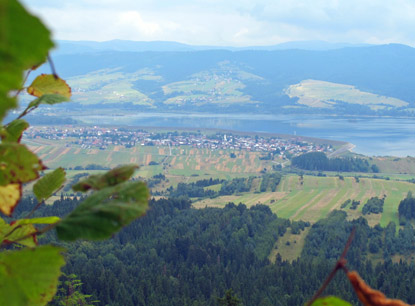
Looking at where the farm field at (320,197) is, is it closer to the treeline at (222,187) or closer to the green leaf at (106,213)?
the treeline at (222,187)

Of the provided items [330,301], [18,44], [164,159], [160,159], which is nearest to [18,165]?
[18,44]

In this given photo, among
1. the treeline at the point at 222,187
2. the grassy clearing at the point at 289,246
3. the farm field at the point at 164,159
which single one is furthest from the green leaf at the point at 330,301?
the farm field at the point at 164,159

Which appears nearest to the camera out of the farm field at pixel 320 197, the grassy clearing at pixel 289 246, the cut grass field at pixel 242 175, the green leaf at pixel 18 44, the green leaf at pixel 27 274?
the green leaf at pixel 18 44

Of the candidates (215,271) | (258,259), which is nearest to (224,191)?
(258,259)

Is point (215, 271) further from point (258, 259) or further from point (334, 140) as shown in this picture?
point (334, 140)

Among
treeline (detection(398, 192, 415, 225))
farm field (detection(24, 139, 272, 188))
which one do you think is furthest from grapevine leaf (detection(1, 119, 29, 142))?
farm field (detection(24, 139, 272, 188))

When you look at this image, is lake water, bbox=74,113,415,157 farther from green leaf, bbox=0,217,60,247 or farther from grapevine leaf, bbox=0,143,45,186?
grapevine leaf, bbox=0,143,45,186
